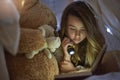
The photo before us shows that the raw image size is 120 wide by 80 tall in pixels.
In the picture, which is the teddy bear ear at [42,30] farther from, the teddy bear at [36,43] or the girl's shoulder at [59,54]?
the girl's shoulder at [59,54]

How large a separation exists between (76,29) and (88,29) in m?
0.05

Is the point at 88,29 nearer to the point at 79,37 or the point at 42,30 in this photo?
the point at 79,37

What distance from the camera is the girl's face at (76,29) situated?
0.98 metres

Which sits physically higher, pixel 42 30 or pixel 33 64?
pixel 42 30

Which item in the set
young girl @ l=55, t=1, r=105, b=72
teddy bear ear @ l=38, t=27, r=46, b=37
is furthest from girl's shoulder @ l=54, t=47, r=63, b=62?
teddy bear ear @ l=38, t=27, r=46, b=37

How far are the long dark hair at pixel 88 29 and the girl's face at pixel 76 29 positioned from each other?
1 cm

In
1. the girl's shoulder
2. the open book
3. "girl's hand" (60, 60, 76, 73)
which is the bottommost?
"girl's hand" (60, 60, 76, 73)

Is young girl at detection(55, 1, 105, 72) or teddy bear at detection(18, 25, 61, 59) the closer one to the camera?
teddy bear at detection(18, 25, 61, 59)

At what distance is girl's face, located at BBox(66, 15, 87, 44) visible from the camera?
0.98m

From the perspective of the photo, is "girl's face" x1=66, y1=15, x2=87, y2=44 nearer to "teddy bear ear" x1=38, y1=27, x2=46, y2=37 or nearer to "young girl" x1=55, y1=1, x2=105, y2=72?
"young girl" x1=55, y1=1, x2=105, y2=72

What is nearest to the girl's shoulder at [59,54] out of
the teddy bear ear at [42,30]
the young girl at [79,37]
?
the young girl at [79,37]

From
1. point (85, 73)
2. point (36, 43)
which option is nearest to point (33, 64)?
point (36, 43)

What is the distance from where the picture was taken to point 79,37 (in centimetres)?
100

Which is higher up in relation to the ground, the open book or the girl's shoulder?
the girl's shoulder
